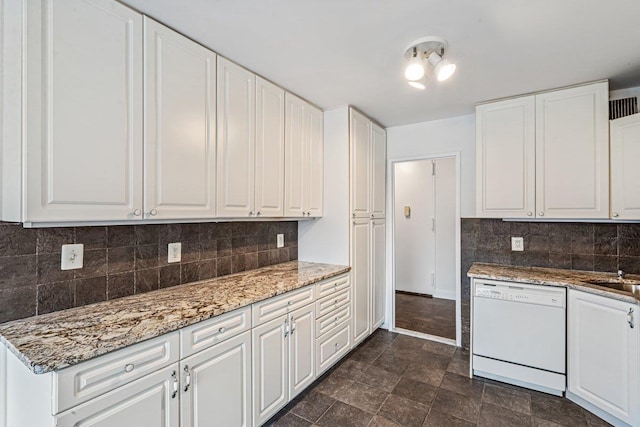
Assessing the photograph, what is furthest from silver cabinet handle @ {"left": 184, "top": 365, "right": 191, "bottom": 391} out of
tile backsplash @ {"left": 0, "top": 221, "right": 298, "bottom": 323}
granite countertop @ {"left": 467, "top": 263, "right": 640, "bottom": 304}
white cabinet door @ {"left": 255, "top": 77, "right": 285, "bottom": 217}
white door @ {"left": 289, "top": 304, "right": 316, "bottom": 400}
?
granite countertop @ {"left": 467, "top": 263, "right": 640, "bottom": 304}

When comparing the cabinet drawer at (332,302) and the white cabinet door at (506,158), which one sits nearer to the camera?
the cabinet drawer at (332,302)

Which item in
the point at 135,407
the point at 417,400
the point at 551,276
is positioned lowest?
the point at 417,400

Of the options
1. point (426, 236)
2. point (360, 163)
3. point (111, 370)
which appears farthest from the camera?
point (426, 236)

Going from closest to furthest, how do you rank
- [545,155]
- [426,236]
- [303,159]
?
[545,155] → [303,159] → [426,236]

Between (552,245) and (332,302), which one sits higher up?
(552,245)

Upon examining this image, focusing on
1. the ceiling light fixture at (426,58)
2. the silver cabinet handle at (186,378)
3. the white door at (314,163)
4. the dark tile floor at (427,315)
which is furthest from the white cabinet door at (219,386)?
the dark tile floor at (427,315)

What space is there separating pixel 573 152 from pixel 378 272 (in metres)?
2.04

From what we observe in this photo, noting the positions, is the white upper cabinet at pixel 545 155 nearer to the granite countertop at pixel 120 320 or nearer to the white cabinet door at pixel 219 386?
the granite countertop at pixel 120 320

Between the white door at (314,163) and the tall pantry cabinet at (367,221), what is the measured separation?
0.98 feet

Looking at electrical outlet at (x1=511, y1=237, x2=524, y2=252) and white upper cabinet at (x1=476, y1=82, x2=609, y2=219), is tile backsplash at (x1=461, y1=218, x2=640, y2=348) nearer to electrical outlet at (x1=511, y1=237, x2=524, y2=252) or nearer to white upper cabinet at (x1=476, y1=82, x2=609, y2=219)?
electrical outlet at (x1=511, y1=237, x2=524, y2=252)

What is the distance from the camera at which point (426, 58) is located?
1880mm

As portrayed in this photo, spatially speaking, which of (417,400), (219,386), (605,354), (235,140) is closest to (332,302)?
(417,400)

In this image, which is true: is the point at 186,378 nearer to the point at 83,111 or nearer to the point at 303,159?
the point at 83,111

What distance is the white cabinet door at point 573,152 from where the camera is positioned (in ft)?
7.35
